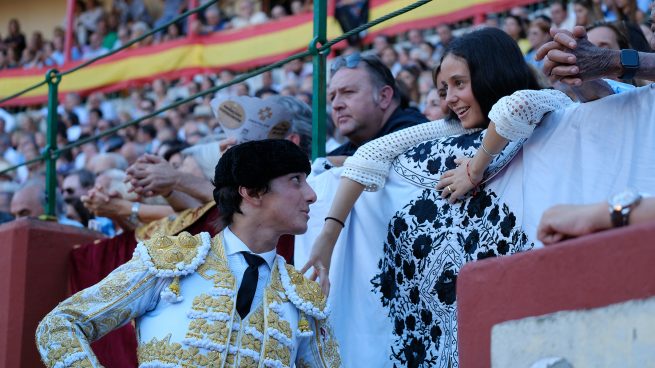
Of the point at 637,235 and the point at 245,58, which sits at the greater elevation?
the point at 637,235

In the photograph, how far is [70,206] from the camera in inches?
275

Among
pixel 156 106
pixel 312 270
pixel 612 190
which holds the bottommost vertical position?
pixel 156 106

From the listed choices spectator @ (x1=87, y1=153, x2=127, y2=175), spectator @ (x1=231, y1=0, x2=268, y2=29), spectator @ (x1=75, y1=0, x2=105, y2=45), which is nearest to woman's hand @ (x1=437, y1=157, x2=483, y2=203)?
spectator @ (x1=87, y1=153, x2=127, y2=175)

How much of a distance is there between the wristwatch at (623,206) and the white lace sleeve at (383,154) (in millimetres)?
1569

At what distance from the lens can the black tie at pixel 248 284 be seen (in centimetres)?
358

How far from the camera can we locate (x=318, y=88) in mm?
4789

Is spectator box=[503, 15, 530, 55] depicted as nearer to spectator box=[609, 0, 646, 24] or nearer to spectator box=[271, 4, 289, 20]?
spectator box=[609, 0, 646, 24]

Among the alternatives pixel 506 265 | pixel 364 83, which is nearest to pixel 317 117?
pixel 364 83

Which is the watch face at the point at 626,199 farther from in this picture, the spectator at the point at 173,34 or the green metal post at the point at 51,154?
the spectator at the point at 173,34

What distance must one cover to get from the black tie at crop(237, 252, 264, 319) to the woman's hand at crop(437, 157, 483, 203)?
2.20ft

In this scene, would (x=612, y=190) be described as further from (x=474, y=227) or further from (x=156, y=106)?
(x=156, y=106)

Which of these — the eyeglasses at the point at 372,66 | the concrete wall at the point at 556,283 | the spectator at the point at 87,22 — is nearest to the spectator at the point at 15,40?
the spectator at the point at 87,22

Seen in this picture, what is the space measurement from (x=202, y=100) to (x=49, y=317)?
8888 millimetres

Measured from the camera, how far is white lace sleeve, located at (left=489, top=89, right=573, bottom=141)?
11.5 ft
